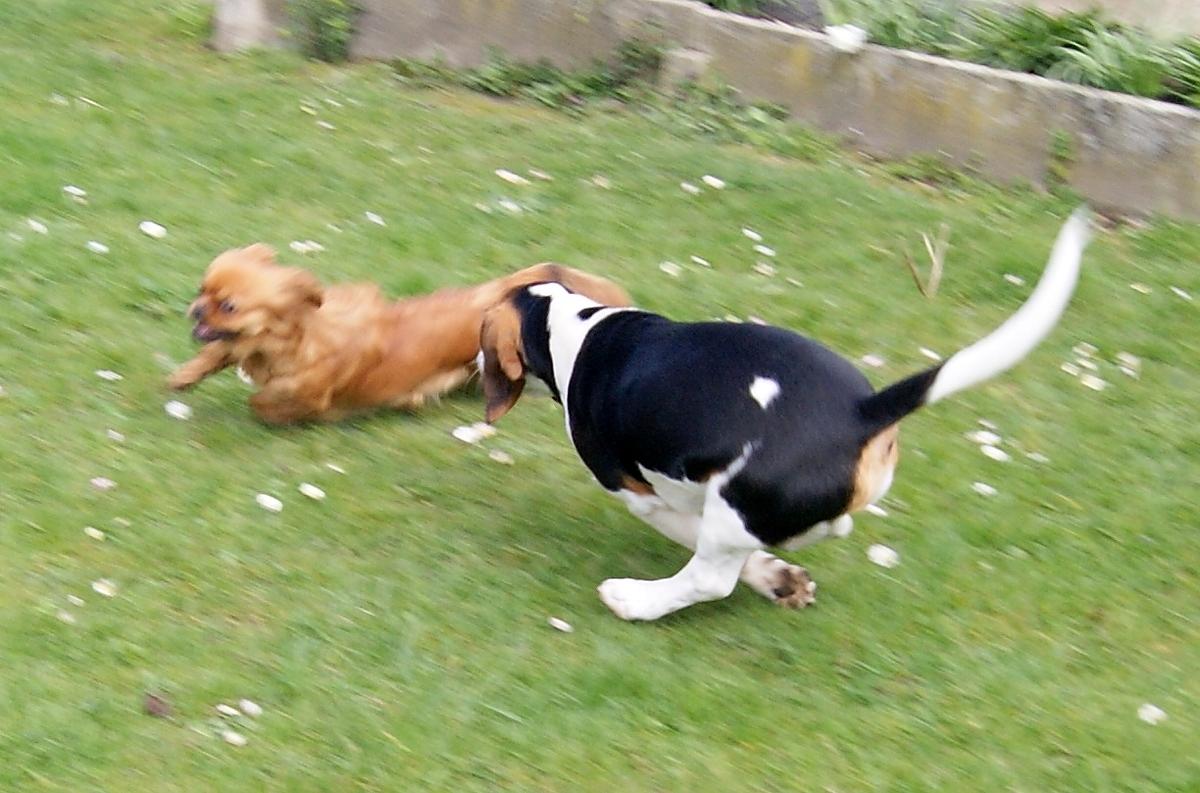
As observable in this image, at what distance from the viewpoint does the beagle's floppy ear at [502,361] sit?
536cm

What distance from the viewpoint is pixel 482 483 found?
226 inches

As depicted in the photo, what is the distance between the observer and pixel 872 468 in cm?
444

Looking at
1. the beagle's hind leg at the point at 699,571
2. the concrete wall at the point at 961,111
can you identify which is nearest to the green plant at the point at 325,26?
the concrete wall at the point at 961,111

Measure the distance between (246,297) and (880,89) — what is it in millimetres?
4959


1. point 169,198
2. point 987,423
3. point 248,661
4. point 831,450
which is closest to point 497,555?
point 248,661

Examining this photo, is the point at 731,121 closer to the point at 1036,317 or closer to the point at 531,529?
the point at 531,529

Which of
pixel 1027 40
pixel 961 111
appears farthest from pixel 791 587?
pixel 1027 40

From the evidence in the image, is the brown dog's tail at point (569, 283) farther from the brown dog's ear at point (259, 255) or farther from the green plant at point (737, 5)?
the green plant at point (737, 5)

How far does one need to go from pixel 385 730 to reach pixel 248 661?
517mm

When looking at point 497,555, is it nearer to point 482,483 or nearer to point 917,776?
point 482,483

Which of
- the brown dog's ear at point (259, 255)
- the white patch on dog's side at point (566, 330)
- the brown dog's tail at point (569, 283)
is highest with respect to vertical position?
the white patch on dog's side at point (566, 330)

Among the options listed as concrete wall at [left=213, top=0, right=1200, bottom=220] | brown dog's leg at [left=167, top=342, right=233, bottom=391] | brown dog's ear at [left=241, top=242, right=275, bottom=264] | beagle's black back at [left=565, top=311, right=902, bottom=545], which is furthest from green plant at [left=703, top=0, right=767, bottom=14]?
beagle's black back at [left=565, top=311, right=902, bottom=545]

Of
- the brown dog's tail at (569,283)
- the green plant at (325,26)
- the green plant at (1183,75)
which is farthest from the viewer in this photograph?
the green plant at (325,26)

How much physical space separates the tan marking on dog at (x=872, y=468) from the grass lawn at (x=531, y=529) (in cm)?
67
